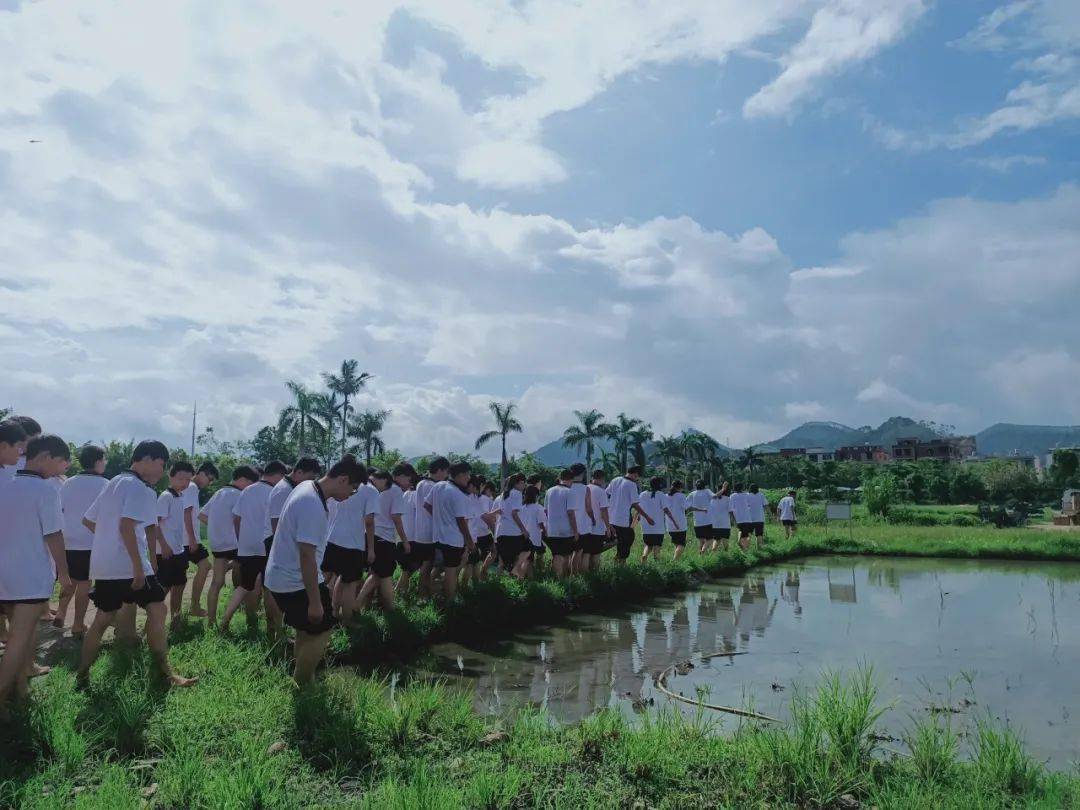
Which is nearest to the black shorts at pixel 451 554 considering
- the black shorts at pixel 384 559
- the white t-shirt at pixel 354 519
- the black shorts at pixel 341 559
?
the black shorts at pixel 384 559

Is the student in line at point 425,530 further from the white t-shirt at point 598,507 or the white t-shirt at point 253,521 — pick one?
the white t-shirt at point 598,507

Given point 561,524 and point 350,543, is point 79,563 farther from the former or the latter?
point 561,524

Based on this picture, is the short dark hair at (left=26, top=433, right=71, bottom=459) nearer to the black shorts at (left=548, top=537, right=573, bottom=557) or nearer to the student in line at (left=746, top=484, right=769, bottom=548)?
the black shorts at (left=548, top=537, right=573, bottom=557)

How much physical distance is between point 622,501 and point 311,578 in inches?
340

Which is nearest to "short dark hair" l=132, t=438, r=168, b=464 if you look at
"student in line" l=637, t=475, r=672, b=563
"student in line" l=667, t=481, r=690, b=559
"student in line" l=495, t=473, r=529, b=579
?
"student in line" l=495, t=473, r=529, b=579

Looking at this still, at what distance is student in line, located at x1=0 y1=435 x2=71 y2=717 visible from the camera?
4695 mm

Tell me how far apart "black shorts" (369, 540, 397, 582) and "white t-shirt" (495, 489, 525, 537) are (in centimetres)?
255

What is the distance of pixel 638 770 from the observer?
4215 millimetres

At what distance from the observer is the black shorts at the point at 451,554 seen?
9117 mm

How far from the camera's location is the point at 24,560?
4.81 m

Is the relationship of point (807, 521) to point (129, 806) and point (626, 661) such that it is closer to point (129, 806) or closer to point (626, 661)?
point (626, 661)

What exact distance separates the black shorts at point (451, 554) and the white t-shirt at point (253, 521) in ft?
7.17

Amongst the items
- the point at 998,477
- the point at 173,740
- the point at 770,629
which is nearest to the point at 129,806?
the point at 173,740

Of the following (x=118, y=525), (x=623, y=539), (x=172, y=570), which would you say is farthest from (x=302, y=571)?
(x=623, y=539)
